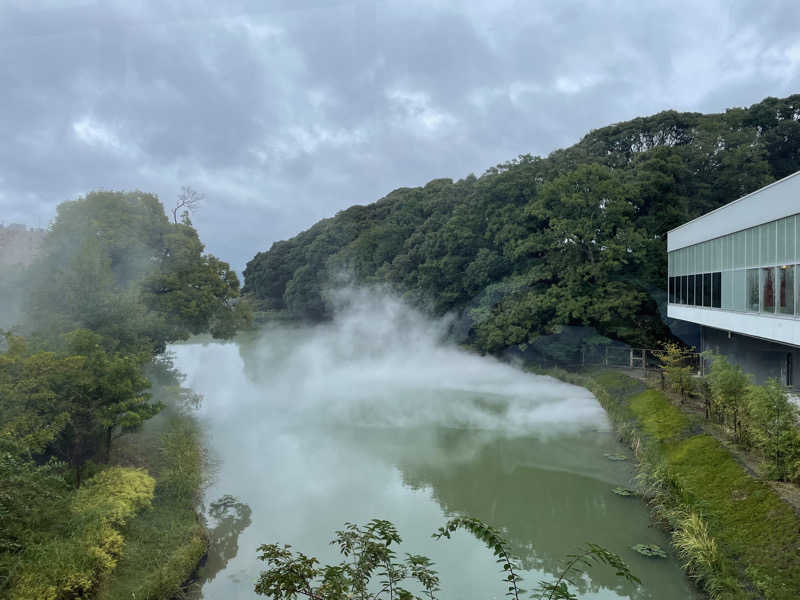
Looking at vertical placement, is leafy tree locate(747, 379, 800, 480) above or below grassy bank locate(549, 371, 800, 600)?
above

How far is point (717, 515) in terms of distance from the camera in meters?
10.1

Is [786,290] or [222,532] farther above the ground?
[786,290]

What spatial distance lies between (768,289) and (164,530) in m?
16.9

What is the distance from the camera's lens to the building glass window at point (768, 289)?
15513mm

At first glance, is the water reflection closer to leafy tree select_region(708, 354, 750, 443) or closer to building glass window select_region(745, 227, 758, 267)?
leafy tree select_region(708, 354, 750, 443)

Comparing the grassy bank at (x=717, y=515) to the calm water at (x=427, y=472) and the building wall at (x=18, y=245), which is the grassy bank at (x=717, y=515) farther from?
the building wall at (x=18, y=245)

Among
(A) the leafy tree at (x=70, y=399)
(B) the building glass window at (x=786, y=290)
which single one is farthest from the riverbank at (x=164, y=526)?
(B) the building glass window at (x=786, y=290)

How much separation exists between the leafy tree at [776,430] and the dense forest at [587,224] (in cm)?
1445

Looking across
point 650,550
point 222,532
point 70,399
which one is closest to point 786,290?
point 650,550

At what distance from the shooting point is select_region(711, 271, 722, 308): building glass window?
64.1 feet

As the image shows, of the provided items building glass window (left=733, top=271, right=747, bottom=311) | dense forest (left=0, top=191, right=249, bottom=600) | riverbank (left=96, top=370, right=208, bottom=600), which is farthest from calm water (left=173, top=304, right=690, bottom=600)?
building glass window (left=733, top=271, right=747, bottom=311)

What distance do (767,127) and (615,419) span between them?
2345cm

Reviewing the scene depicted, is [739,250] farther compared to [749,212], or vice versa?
[739,250]

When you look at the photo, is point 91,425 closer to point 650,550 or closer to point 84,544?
point 84,544
